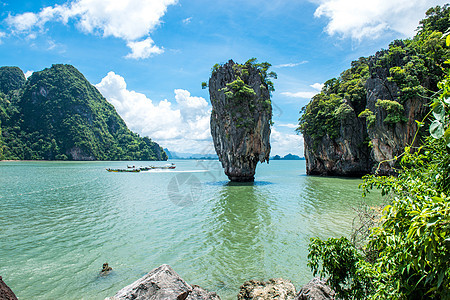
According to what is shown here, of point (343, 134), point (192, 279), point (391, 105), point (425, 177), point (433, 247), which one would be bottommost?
point (192, 279)

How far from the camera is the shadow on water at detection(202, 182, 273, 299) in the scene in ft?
23.2

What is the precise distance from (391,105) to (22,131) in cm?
13744

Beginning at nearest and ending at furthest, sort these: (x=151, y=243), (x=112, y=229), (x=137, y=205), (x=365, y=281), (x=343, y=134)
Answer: (x=365, y=281), (x=151, y=243), (x=112, y=229), (x=137, y=205), (x=343, y=134)

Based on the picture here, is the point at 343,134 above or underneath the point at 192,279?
above

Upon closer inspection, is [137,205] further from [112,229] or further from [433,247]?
[433,247]

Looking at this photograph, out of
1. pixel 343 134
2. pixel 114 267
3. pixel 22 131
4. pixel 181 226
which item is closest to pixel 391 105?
pixel 343 134

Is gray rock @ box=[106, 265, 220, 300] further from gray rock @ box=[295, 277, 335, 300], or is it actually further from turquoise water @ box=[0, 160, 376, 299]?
gray rock @ box=[295, 277, 335, 300]

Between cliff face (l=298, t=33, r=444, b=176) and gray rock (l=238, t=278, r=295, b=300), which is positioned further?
cliff face (l=298, t=33, r=444, b=176)

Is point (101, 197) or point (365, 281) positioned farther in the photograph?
point (101, 197)


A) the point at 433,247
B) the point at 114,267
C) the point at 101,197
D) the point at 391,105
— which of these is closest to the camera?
the point at 433,247

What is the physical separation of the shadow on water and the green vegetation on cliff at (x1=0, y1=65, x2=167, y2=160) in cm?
11072

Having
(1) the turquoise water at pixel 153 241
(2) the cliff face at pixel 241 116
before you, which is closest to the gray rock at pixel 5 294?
(1) the turquoise water at pixel 153 241

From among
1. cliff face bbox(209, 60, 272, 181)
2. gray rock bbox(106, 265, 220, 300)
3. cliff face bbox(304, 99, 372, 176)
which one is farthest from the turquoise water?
cliff face bbox(304, 99, 372, 176)

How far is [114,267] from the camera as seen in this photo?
7.73 metres
